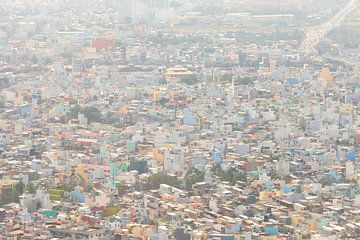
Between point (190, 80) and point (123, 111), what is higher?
point (123, 111)

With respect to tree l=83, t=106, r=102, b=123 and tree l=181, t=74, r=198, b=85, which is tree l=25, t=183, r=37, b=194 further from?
tree l=181, t=74, r=198, b=85

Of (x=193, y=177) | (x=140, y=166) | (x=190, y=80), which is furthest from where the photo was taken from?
(x=190, y=80)

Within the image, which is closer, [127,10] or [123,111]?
[123,111]

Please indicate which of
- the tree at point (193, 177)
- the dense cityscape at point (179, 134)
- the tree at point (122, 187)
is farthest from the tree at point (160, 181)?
the tree at point (122, 187)

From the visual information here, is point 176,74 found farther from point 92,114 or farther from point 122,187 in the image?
point 122,187

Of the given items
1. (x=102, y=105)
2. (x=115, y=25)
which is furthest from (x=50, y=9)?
(x=102, y=105)

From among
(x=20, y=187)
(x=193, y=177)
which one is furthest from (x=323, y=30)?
(x=20, y=187)
